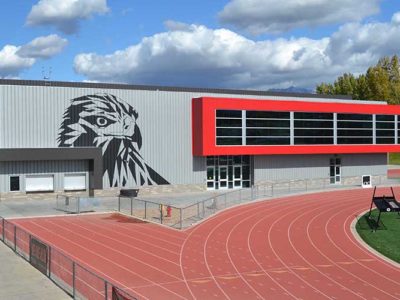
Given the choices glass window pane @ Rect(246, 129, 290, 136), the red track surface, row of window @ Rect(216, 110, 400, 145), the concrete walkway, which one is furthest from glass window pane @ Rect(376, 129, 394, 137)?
the concrete walkway

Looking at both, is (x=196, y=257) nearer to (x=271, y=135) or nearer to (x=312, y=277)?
(x=312, y=277)

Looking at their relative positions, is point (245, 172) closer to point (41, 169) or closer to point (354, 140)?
point (354, 140)

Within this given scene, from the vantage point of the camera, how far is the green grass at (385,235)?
75.2 feet

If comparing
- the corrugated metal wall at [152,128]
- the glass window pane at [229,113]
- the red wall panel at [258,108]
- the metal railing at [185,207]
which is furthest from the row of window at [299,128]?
the metal railing at [185,207]

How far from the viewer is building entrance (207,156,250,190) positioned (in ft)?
160

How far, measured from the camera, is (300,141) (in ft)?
167

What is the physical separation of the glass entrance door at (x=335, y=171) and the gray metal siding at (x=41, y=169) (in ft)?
84.3

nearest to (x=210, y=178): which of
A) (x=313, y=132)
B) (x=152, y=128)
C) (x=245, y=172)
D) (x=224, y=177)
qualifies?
(x=224, y=177)

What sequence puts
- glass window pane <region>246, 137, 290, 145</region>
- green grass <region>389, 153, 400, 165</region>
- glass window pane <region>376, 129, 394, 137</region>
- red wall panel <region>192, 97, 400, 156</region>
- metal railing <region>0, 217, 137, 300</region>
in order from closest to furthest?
metal railing <region>0, 217, 137, 300</region> → red wall panel <region>192, 97, 400, 156</region> → glass window pane <region>246, 137, 290, 145</region> → glass window pane <region>376, 129, 394, 137</region> → green grass <region>389, 153, 400, 165</region>

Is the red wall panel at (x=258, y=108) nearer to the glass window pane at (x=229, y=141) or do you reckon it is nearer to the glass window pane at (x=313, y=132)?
the glass window pane at (x=229, y=141)

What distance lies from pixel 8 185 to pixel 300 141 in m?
26.5

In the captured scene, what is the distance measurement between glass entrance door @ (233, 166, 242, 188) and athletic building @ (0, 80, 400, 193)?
0.31 ft

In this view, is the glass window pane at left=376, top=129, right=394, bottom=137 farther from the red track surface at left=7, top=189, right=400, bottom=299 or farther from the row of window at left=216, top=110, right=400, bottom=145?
the red track surface at left=7, top=189, right=400, bottom=299

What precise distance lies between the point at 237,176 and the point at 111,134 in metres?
13.3
